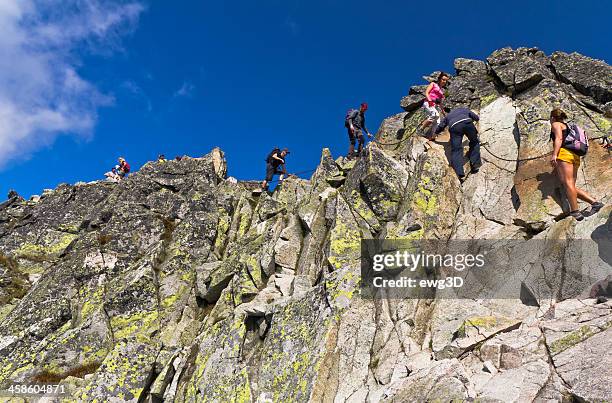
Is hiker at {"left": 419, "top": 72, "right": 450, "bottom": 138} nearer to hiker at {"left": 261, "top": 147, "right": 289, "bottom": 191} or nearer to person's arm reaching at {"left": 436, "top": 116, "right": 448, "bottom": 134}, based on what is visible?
Answer: person's arm reaching at {"left": 436, "top": 116, "right": 448, "bottom": 134}

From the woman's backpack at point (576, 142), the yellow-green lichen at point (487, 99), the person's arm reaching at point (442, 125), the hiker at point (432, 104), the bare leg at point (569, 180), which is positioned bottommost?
the bare leg at point (569, 180)

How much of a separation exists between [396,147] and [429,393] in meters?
16.5

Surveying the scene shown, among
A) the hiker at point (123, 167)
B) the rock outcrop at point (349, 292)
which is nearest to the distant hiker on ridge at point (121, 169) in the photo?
the hiker at point (123, 167)

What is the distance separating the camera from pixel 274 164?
31219mm

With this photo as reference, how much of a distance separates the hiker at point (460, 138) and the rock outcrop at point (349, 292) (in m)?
0.51

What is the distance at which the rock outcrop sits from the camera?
1039cm

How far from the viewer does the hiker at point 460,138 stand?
1744 cm

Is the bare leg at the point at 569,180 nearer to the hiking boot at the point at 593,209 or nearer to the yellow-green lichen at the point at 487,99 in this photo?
the hiking boot at the point at 593,209

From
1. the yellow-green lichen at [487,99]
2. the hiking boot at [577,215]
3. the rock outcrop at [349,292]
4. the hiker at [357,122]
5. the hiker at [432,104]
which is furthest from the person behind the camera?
the hiker at [357,122]

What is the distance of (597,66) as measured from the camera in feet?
74.6

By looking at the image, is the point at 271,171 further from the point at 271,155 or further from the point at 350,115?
the point at 350,115

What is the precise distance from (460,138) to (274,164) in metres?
16.3

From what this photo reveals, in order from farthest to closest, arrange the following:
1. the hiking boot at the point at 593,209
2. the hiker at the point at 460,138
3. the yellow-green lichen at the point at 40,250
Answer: the yellow-green lichen at the point at 40,250
the hiker at the point at 460,138
the hiking boot at the point at 593,209

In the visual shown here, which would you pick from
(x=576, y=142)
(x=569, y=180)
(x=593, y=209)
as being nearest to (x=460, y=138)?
Answer: (x=576, y=142)
